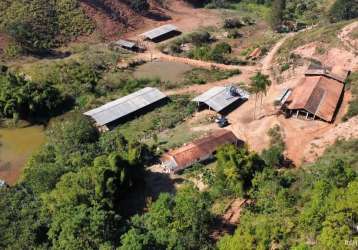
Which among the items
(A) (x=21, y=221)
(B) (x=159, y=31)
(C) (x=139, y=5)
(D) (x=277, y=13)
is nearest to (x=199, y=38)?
(B) (x=159, y=31)

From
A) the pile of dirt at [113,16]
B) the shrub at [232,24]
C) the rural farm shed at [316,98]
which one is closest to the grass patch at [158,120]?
the rural farm shed at [316,98]

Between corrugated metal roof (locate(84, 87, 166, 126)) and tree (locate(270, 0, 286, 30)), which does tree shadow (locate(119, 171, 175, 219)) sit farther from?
tree (locate(270, 0, 286, 30))

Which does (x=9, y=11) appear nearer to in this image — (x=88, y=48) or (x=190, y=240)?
(x=88, y=48)

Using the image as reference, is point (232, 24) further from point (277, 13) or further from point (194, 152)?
point (194, 152)

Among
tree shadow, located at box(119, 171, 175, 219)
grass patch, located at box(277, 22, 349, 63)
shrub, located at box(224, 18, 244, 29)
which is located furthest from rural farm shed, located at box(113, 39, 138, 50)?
tree shadow, located at box(119, 171, 175, 219)

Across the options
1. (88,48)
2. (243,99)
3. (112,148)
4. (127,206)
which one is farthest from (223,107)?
(88,48)

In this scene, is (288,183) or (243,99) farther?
(243,99)

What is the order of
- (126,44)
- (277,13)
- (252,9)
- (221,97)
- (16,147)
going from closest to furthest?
(16,147) < (221,97) < (126,44) < (277,13) < (252,9)
